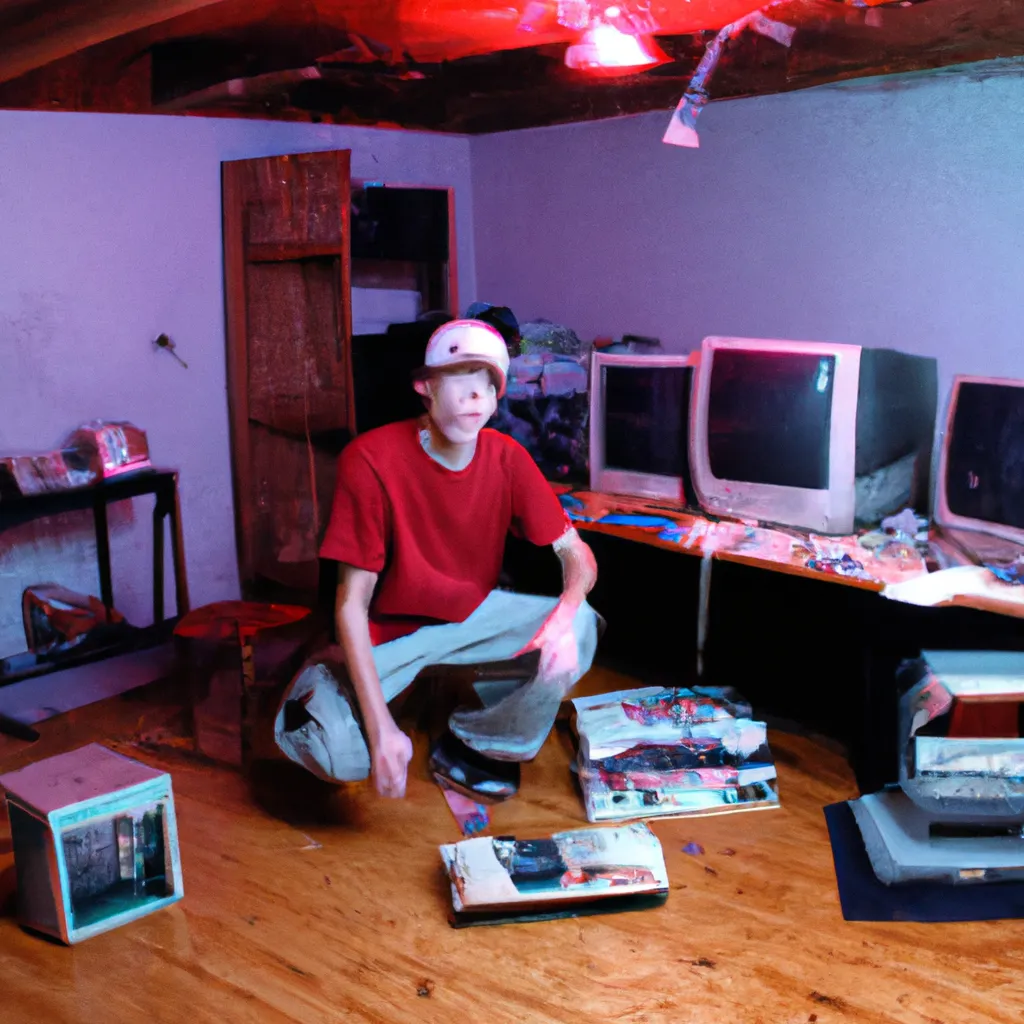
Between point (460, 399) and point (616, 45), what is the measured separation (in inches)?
44.6

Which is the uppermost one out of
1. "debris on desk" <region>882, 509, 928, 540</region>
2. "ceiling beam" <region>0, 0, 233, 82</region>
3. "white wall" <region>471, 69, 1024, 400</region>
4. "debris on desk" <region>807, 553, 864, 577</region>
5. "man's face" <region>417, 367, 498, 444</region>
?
"ceiling beam" <region>0, 0, 233, 82</region>

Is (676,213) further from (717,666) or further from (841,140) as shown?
(717,666)

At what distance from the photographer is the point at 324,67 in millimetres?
3090

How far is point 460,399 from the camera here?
2615 millimetres

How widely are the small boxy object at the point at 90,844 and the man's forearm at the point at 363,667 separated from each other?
18.3 inches

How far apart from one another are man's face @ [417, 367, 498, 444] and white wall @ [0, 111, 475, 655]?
1.30 meters

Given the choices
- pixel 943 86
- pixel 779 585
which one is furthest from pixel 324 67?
pixel 779 585

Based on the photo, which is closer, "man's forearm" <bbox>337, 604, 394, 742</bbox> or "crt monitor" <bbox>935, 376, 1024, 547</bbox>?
"man's forearm" <bbox>337, 604, 394, 742</bbox>

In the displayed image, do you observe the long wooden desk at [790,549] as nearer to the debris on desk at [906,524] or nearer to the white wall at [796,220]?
the debris on desk at [906,524]

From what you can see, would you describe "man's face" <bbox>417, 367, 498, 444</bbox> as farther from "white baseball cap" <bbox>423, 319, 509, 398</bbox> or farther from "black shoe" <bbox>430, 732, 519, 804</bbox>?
"black shoe" <bbox>430, 732, 519, 804</bbox>

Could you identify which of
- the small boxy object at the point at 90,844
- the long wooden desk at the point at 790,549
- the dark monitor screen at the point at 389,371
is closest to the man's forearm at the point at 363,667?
the small boxy object at the point at 90,844

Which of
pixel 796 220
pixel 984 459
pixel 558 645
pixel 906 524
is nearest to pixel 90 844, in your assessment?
pixel 558 645

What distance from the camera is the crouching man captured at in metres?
2.57

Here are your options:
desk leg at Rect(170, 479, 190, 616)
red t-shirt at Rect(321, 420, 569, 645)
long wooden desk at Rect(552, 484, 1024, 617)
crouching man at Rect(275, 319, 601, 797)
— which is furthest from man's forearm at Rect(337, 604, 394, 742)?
desk leg at Rect(170, 479, 190, 616)
